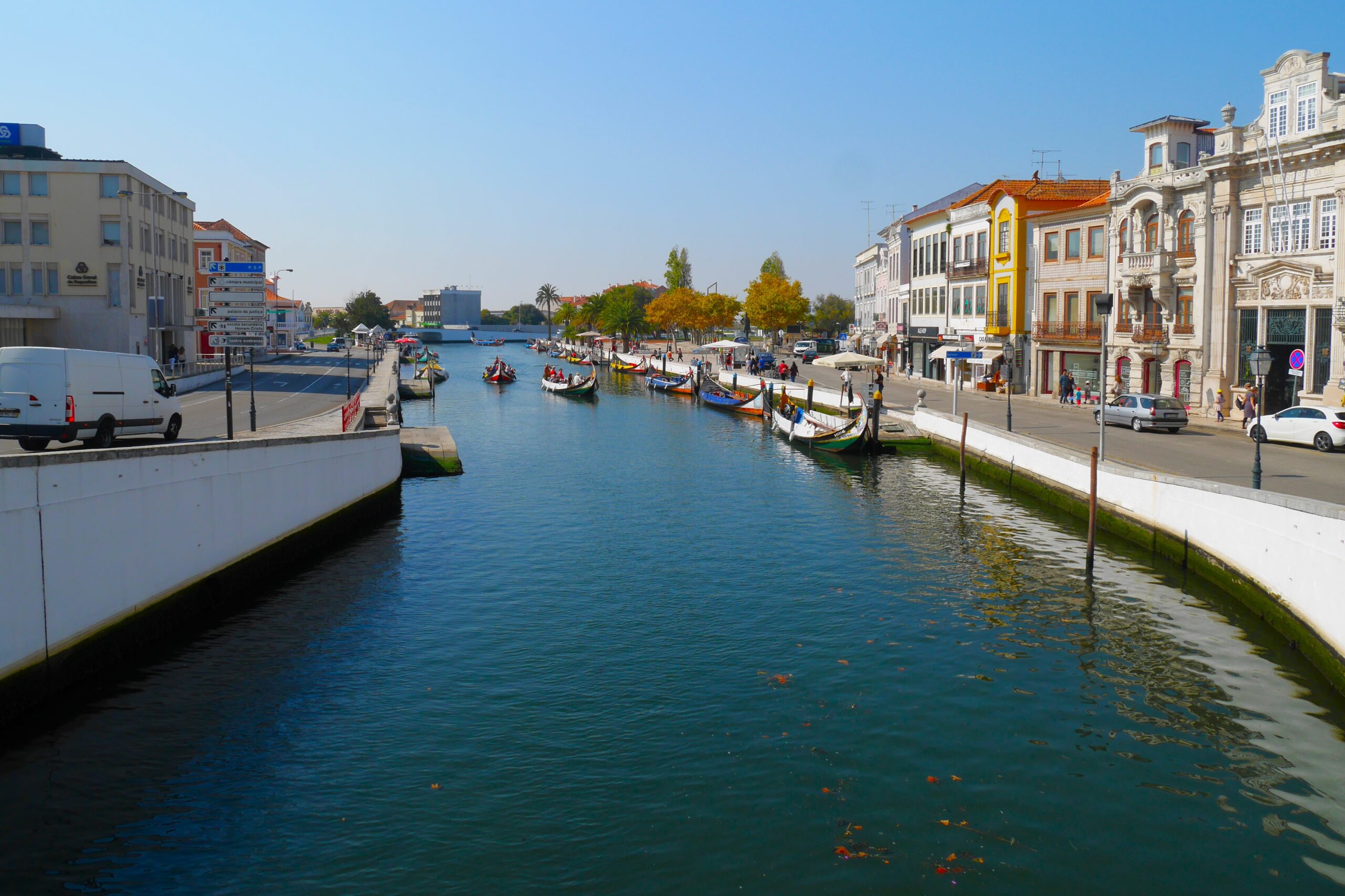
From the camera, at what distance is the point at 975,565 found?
83.4 ft

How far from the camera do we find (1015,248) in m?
60.1

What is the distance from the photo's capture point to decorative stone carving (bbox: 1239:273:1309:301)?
39.1m

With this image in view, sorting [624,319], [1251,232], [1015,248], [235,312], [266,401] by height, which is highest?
[624,319]

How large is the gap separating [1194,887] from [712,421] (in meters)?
55.4

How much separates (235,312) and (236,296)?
1.71 ft

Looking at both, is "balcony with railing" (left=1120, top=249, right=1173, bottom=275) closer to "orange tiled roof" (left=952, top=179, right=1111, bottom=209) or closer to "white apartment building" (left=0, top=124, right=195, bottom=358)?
"orange tiled roof" (left=952, top=179, right=1111, bottom=209)

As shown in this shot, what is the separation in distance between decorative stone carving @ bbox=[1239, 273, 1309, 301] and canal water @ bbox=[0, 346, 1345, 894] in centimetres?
2028

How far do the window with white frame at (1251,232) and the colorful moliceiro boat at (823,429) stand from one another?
16.7 m

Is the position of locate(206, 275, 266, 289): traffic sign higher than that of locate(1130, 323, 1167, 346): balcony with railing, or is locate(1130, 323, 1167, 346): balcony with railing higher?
locate(206, 275, 266, 289): traffic sign

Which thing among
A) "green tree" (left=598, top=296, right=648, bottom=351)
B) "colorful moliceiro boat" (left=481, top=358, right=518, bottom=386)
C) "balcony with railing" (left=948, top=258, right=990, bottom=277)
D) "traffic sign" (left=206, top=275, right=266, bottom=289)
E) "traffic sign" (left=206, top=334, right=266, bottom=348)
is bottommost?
"colorful moliceiro boat" (left=481, top=358, right=518, bottom=386)

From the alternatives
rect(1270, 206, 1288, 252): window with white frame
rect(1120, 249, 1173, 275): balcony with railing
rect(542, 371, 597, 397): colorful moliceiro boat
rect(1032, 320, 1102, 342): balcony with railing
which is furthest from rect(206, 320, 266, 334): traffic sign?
rect(542, 371, 597, 397): colorful moliceiro boat

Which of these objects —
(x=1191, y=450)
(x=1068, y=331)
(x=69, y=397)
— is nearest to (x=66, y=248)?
(x=69, y=397)

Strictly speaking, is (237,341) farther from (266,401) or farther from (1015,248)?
(1015,248)

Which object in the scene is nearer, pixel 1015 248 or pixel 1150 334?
pixel 1150 334
